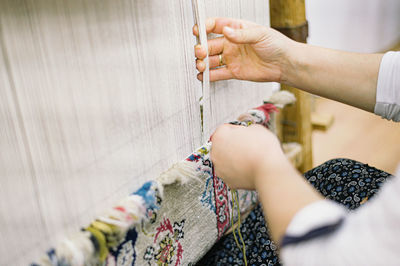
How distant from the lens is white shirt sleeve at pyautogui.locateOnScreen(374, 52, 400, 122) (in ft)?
2.66

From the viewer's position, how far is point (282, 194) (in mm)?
524

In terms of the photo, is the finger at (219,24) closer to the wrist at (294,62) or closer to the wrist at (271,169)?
the wrist at (294,62)

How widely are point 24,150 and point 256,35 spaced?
1.69 feet

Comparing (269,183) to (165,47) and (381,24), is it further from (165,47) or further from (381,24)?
(381,24)

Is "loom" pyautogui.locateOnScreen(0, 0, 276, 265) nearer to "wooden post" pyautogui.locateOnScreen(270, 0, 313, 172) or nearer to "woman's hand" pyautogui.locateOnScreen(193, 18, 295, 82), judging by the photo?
"woman's hand" pyautogui.locateOnScreen(193, 18, 295, 82)

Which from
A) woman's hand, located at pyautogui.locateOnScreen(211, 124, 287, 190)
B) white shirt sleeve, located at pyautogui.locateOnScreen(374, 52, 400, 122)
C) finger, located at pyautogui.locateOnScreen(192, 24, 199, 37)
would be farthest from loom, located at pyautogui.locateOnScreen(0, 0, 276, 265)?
white shirt sleeve, located at pyautogui.locateOnScreen(374, 52, 400, 122)

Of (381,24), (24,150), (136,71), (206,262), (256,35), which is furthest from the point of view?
(381,24)

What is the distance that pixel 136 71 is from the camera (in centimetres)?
65

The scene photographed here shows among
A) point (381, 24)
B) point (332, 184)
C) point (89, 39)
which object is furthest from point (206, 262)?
point (381, 24)

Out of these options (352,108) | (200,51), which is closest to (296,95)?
(200,51)

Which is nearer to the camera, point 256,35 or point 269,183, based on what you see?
point 269,183

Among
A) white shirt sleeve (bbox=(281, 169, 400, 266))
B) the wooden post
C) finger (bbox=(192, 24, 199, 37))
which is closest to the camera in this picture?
white shirt sleeve (bbox=(281, 169, 400, 266))

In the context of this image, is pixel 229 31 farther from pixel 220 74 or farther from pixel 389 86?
pixel 389 86

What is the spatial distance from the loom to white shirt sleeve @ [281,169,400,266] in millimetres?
312
